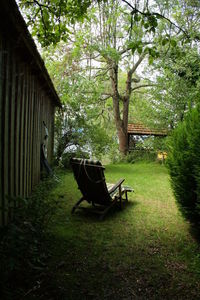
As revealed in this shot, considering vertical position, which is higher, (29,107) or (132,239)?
(29,107)

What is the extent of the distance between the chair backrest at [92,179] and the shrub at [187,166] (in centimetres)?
133

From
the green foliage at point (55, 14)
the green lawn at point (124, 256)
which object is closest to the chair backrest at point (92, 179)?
the green lawn at point (124, 256)

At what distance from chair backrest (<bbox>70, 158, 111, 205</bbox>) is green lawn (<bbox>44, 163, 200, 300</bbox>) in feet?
1.35

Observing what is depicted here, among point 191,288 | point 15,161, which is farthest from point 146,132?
point 191,288

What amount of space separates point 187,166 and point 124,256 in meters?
1.73

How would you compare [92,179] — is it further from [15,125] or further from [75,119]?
[75,119]

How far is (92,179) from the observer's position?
4391 millimetres

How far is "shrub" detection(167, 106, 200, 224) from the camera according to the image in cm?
341

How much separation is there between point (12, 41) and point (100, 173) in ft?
8.46

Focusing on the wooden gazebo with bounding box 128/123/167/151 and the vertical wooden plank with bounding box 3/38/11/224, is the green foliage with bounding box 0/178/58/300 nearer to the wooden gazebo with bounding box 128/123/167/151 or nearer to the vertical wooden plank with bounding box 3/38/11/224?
the vertical wooden plank with bounding box 3/38/11/224

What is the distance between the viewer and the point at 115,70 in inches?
560

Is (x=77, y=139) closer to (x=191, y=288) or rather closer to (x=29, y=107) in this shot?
(x=29, y=107)

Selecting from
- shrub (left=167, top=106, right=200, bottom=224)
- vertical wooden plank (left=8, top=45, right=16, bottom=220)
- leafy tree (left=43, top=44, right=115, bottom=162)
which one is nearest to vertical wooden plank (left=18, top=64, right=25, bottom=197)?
vertical wooden plank (left=8, top=45, right=16, bottom=220)

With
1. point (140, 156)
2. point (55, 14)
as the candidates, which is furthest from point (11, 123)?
point (140, 156)
